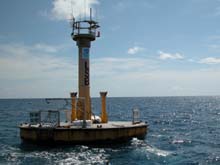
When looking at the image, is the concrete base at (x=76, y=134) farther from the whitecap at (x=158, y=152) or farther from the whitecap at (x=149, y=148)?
the whitecap at (x=158, y=152)

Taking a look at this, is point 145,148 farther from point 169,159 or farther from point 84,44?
point 84,44

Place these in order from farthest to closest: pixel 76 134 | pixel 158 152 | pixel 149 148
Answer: pixel 149 148 → pixel 76 134 → pixel 158 152

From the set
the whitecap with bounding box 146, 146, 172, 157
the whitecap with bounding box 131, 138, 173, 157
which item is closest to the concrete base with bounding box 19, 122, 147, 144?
the whitecap with bounding box 131, 138, 173, 157

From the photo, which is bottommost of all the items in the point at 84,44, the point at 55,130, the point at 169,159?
the point at 169,159

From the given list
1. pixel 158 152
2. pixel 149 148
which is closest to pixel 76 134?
pixel 149 148

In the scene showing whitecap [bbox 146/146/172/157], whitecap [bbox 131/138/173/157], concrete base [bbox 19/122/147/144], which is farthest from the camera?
concrete base [bbox 19/122/147/144]

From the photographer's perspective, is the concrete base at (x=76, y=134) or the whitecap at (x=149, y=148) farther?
the concrete base at (x=76, y=134)

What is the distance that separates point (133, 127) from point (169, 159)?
7.01 metres

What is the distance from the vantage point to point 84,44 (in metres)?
35.2

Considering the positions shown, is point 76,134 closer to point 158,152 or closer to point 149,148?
point 149,148

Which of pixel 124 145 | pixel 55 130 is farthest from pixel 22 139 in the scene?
pixel 124 145

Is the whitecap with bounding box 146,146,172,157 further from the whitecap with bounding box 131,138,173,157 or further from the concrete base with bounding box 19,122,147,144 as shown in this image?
the concrete base with bounding box 19,122,147,144

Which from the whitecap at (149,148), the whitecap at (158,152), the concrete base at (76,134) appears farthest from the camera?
the concrete base at (76,134)

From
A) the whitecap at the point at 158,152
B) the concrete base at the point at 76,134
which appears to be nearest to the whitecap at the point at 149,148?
the whitecap at the point at 158,152
